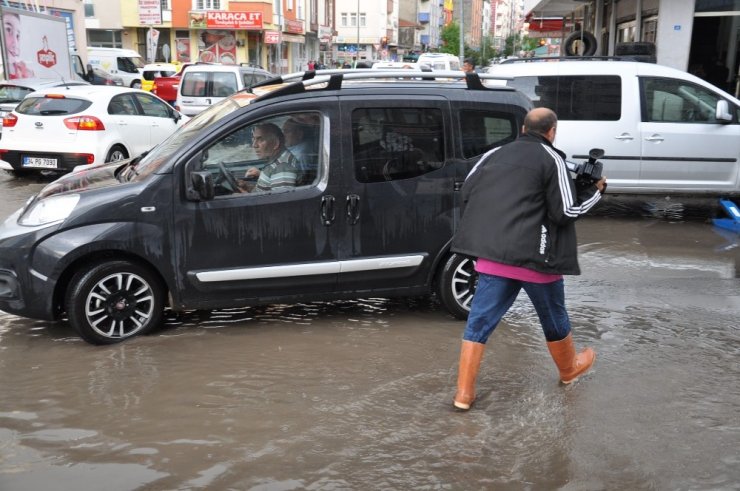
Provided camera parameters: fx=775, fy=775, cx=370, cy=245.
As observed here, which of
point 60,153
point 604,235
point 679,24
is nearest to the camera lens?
point 604,235

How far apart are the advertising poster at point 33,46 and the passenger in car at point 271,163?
1851 cm

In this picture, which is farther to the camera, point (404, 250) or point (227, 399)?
point (404, 250)

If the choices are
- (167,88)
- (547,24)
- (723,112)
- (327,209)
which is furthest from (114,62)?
(327,209)

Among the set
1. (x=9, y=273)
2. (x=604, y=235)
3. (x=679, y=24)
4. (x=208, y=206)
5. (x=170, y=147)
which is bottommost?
(x=604, y=235)

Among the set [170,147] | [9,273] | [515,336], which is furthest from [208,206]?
[515,336]

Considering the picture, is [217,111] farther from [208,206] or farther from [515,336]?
[515,336]

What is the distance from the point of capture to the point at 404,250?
19.1 feet

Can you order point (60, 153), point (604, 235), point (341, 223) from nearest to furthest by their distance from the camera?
point (341, 223), point (604, 235), point (60, 153)

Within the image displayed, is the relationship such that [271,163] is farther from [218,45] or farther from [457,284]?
[218,45]

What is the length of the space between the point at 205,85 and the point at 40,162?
25.0 feet

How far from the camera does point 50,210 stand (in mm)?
5391

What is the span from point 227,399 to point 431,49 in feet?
389

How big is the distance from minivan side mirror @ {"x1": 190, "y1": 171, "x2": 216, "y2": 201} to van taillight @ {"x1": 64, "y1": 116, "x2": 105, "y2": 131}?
7571 millimetres

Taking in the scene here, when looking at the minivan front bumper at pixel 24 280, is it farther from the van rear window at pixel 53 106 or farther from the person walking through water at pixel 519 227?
the van rear window at pixel 53 106
